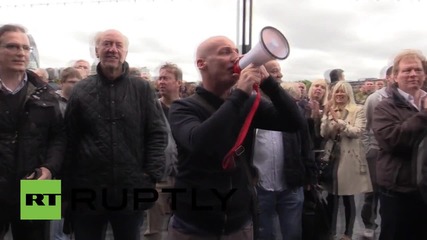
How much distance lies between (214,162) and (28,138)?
4.13ft

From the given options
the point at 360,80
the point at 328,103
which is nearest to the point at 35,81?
the point at 328,103

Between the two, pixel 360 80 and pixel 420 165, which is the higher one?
pixel 360 80

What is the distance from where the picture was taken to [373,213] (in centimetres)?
616

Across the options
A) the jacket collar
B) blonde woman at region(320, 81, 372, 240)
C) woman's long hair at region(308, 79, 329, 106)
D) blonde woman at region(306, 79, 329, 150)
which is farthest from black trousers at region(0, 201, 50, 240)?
woman's long hair at region(308, 79, 329, 106)

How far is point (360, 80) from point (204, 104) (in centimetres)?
712

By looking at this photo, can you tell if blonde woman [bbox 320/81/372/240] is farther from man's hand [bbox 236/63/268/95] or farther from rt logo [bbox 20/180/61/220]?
man's hand [bbox 236/63/268/95]

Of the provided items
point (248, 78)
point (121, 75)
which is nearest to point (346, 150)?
point (121, 75)

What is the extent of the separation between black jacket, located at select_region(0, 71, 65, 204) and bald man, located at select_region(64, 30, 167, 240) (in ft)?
0.51

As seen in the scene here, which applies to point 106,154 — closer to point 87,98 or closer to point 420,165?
point 87,98

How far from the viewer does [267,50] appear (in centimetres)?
221

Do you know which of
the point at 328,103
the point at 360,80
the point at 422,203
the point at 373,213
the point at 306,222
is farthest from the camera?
the point at 360,80

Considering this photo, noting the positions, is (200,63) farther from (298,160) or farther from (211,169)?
(298,160)

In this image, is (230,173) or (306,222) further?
(306,222)

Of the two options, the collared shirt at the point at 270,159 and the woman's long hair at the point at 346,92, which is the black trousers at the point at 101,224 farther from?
the woman's long hair at the point at 346,92
